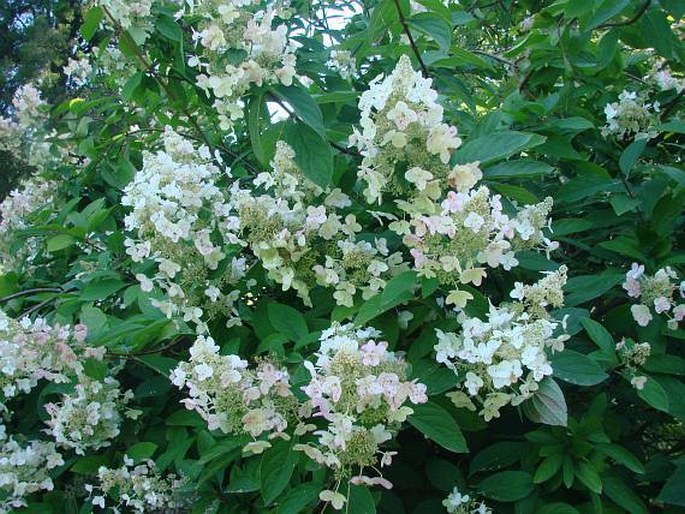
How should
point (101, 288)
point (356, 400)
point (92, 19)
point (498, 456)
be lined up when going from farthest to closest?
1. point (101, 288)
2. point (92, 19)
3. point (498, 456)
4. point (356, 400)

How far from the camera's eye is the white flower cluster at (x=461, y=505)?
1.60 meters

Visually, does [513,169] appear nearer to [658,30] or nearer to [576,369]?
[576,369]

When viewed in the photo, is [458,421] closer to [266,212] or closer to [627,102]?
[266,212]

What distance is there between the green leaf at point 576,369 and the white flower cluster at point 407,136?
406 mm

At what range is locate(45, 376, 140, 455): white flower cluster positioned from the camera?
188 centimetres

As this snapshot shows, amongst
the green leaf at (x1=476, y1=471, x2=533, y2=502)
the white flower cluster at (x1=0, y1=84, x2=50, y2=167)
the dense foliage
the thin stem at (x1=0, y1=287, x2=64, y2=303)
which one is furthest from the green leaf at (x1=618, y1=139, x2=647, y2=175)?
the white flower cluster at (x1=0, y1=84, x2=50, y2=167)

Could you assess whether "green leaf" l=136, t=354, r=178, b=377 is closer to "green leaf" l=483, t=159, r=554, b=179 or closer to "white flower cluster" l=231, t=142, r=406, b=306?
"white flower cluster" l=231, t=142, r=406, b=306

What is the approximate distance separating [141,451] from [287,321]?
22.5 inches

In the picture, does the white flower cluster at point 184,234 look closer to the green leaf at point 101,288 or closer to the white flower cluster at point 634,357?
the green leaf at point 101,288

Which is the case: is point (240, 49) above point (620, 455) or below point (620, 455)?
above

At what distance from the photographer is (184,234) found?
1.58 m

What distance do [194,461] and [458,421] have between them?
65 cm

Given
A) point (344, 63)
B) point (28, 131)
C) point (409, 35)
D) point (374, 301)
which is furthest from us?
point (28, 131)

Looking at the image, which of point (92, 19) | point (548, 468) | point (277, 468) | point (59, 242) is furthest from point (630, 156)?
point (59, 242)
